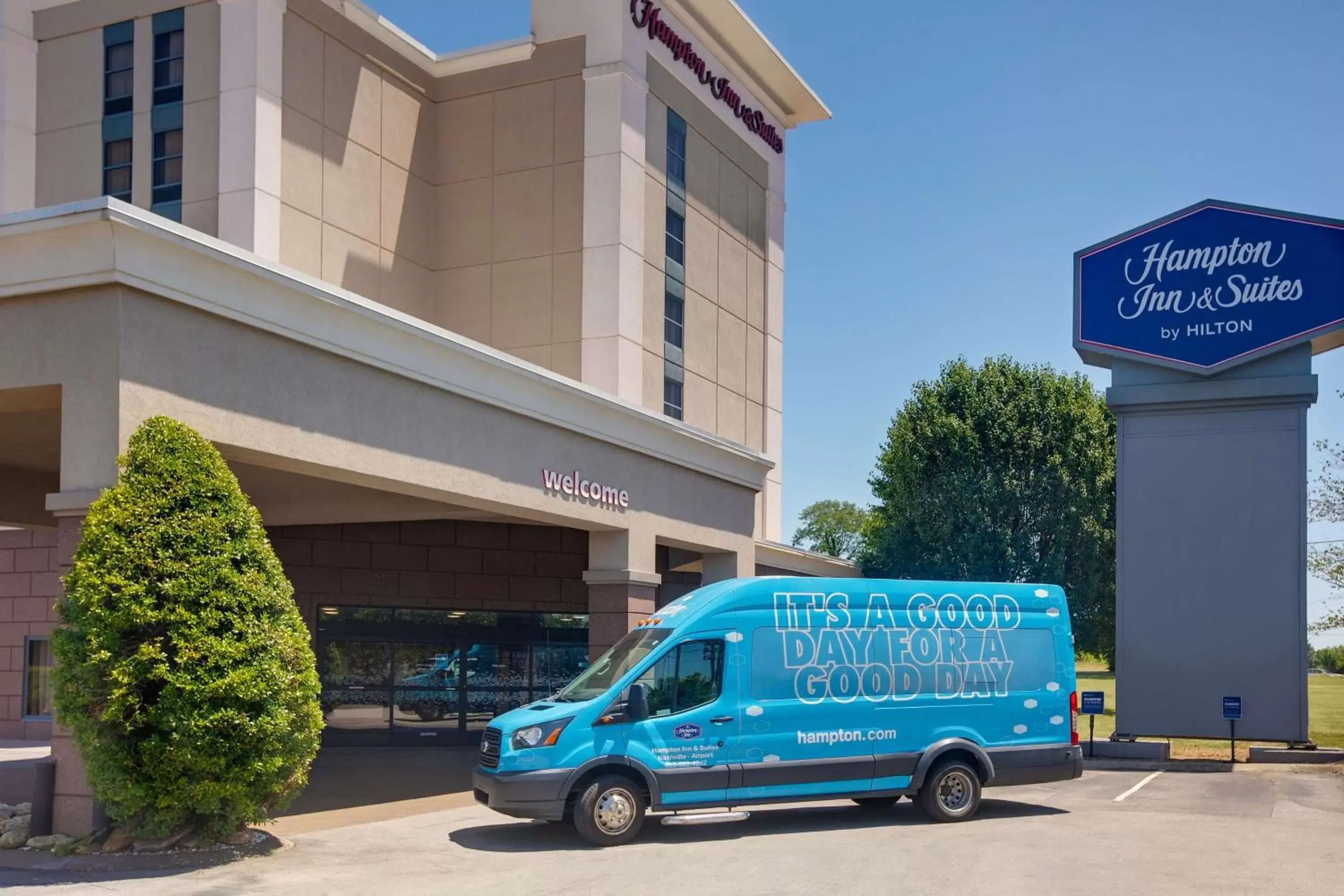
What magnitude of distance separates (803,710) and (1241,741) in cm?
1461

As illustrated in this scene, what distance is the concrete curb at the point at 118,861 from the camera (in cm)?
1130

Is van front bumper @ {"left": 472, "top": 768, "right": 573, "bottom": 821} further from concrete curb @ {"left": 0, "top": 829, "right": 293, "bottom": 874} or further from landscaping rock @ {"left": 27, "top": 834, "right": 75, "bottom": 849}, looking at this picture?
landscaping rock @ {"left": 27, "top": 834, "right": 75, "bottom": 849}

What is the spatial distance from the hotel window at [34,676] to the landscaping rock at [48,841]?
52.1 feet

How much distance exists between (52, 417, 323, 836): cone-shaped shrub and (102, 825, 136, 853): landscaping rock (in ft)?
0.58

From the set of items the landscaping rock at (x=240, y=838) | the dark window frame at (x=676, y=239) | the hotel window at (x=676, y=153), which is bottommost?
the landscaping rock at (x=240, y=838)

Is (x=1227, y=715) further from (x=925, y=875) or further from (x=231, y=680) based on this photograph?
(x=231, y=680)

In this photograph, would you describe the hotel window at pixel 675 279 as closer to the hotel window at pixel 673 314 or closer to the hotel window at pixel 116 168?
the hotel window at pixel 673 314

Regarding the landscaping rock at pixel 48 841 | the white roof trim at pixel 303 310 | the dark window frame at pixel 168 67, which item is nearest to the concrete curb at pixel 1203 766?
the white roof trim at pixel 303 310

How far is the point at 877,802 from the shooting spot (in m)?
16.5

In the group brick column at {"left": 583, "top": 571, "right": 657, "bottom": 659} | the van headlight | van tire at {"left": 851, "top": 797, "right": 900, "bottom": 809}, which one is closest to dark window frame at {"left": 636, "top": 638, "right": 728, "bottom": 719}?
the van headlight

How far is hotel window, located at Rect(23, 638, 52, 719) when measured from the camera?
2642 cm

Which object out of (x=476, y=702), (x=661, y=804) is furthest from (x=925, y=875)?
(x=476, y=702)

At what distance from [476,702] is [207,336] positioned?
1536 cm

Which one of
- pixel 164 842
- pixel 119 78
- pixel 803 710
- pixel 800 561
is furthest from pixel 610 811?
pixel 119 78
